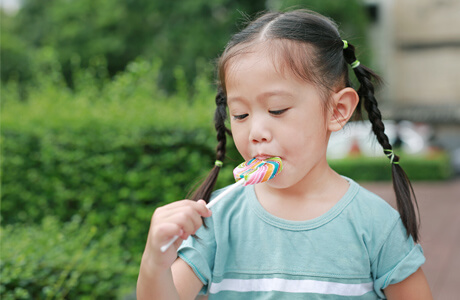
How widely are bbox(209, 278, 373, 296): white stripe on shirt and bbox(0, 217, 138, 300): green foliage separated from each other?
0.98m

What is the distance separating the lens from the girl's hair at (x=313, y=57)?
4.83 feet

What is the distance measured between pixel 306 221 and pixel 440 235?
5438mm

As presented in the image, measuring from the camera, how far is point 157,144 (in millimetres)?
3912

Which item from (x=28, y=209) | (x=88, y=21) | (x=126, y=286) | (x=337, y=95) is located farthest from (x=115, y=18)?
(x=337, y=95)

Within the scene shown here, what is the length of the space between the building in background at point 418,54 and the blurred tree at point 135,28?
24.3 feet

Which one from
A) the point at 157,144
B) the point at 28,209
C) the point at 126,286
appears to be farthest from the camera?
the point at 28,209

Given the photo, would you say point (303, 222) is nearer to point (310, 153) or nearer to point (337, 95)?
point (310, 153)

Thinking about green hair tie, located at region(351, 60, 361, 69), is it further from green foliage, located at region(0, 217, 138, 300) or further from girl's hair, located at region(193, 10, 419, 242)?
green foliage, located at region(0, 217, 138, 300)

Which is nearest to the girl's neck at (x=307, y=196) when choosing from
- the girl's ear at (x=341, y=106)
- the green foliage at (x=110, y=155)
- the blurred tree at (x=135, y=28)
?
the girl's ear at (x=341, y=106)

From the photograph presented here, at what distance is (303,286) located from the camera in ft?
4.88

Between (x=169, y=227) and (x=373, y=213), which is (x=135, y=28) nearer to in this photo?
(x=373, y=213)

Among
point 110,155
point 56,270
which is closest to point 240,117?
point 56,270

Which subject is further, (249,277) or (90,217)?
(90,217)

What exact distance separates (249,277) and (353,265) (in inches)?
11.5
